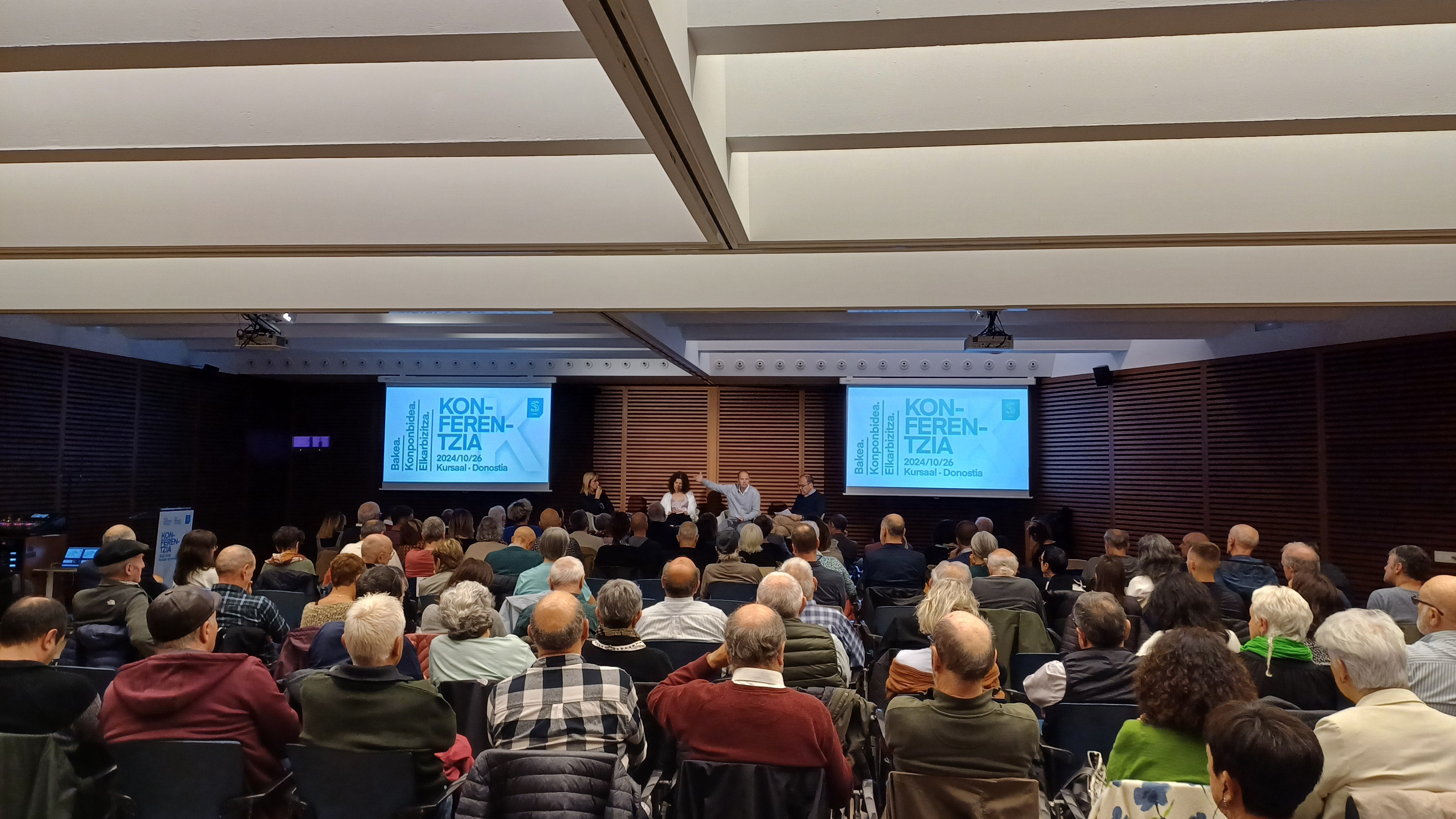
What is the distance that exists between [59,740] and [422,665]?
1.30 meters

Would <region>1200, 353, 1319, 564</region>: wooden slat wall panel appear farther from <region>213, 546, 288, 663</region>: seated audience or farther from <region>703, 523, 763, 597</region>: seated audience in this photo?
<region>213, 546, 288, 663</region>: seated audience

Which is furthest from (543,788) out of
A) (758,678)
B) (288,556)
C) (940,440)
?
(940,440)

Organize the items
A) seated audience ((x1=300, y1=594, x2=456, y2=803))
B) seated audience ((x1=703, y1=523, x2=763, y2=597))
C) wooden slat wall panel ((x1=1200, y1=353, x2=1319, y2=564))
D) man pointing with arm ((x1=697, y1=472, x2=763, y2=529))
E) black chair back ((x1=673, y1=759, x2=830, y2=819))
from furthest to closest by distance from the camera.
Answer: man pointing with arm ((x1=697, y1=472, x2=763, y2=529)) < wooden slat wall panel ((x1=1200, y1=353, x2=1319, y2=564)) < seated audience ((x1=703, y1=523, x2=763, y2=597)) < seated audience ((x1=300, y1=594, x2=456, y2=803)) < black chair back ((x1=673, y1=759, x2=830, y2=819))

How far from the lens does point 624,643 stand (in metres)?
3.37

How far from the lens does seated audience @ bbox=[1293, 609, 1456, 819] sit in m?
2.14

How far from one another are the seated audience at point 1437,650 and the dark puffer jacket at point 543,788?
112 inches

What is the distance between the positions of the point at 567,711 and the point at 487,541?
4499 mm

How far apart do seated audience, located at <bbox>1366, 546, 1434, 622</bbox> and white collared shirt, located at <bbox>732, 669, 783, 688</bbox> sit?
361 centimetres

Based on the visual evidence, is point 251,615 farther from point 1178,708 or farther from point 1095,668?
point 1178,708

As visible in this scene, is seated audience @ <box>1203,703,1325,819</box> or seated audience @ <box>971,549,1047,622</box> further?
seated audience @ <box>971,549,1047,622</box>

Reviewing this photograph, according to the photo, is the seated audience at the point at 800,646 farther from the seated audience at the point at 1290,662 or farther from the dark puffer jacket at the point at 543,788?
the seated audience at the point at 1290,662

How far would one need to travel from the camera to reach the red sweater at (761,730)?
7.92 ft

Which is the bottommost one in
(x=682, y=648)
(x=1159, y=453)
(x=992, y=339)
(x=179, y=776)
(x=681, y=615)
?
(x=179, y=776)

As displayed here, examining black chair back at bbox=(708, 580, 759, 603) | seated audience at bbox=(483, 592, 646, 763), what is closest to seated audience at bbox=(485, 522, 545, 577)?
black chair back at bbox=(708, 580, 759, 603)
